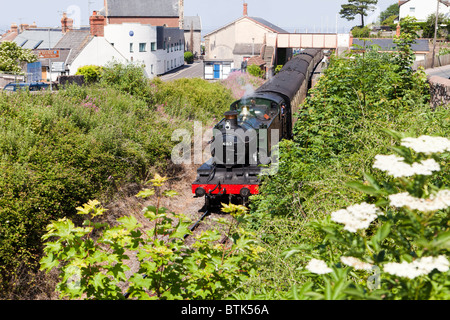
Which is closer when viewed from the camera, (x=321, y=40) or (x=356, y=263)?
(x=356, y=263)

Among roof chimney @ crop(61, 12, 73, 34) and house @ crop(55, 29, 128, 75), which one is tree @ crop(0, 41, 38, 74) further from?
roof chimney @ crop(61, 12, 73, 34)

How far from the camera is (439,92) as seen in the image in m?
9.66

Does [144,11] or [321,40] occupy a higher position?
[144,11]

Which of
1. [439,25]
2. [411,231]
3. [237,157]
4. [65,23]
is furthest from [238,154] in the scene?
[439,25]

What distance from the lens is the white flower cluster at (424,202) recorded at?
6.86 ft

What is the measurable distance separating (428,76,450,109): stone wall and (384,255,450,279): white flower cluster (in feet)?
25.3

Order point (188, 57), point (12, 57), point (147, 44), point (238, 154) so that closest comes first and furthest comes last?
point (238, 154), point (12, 57), point (147, 44), point (188, 57)

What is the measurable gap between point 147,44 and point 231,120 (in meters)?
46.1

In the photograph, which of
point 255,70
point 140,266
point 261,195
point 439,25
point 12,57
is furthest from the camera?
point 439,25

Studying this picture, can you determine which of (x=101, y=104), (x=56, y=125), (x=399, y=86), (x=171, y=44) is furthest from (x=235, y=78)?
(x=171, y=44)

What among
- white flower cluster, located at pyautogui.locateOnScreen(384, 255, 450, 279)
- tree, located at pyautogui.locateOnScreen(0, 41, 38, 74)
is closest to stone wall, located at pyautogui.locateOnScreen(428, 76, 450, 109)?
white flower cluster, located at pyautogui.locateOnScreen(384, 255, 450, 279)

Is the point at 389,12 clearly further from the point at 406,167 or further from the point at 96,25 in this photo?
the point at 406,167

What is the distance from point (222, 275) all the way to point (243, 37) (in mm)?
62024

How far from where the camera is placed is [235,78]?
35.0m
